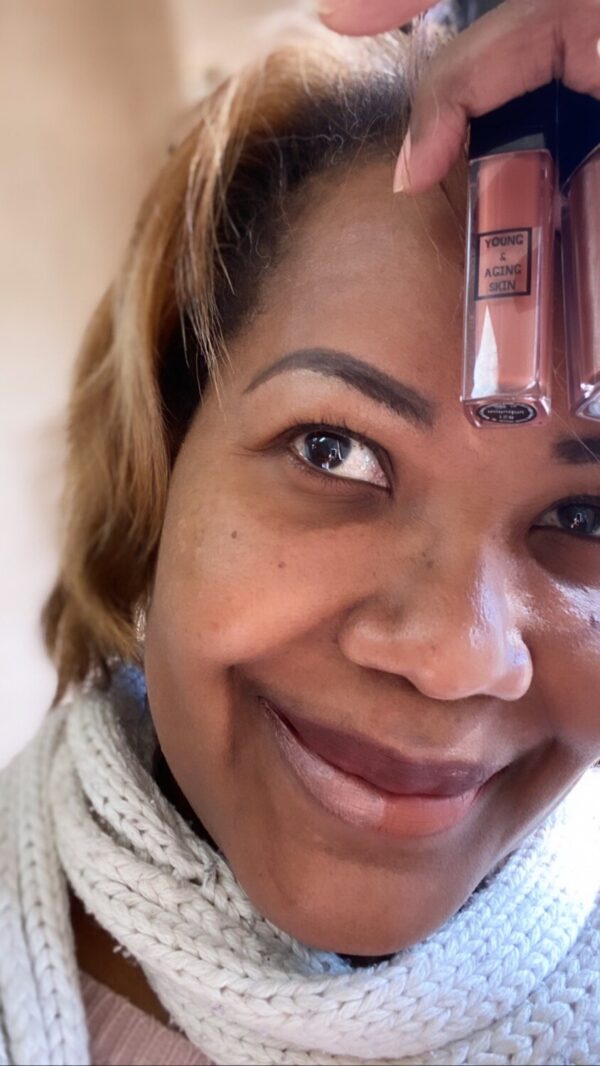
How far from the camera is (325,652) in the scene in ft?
1.79

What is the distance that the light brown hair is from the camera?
2.08 ft

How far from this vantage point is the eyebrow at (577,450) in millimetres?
511

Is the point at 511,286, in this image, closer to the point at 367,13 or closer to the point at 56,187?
the point at 367,13

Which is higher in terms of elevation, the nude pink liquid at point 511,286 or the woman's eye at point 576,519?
the nude pink liquid at point 511,286

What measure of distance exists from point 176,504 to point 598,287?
32 centimetres

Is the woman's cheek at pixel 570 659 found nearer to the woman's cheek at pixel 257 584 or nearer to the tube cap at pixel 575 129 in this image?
the woman's cheek at pixel 257 584

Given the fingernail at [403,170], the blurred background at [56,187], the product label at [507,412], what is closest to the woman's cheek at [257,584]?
the product label at [507,412]

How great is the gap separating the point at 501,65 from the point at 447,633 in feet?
1.03

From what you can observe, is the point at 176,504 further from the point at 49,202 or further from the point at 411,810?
the point at 49,202

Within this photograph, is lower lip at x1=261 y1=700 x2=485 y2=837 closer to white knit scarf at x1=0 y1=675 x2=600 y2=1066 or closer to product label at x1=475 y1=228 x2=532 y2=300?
white knit scarf at x1=0 y1=675 x2=600 y2=1066

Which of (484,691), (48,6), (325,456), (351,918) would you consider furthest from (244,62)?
(351,918)

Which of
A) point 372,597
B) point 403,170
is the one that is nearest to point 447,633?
point 372,597

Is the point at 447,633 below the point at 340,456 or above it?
below

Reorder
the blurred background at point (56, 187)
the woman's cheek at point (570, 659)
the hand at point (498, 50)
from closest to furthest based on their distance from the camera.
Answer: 1. the hand at point (498, 50)
2. the woman's cheek at point (570, 659)
3. the blurred background at point (56, 187)
